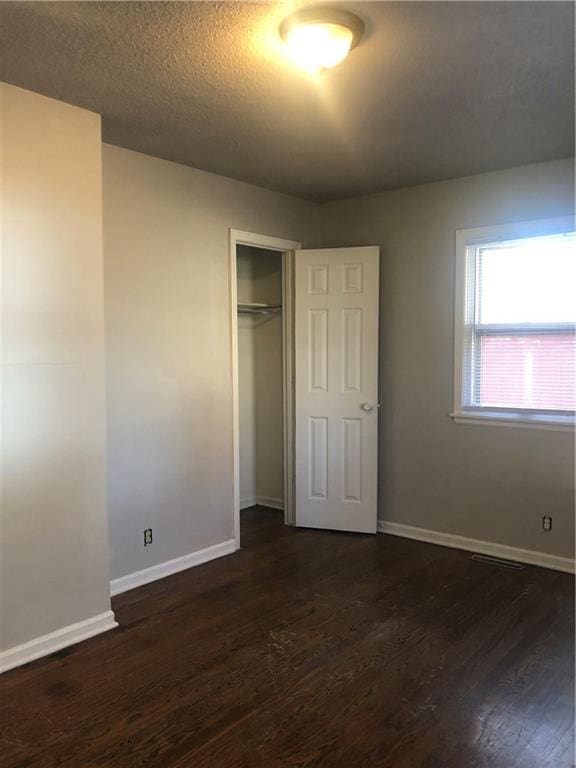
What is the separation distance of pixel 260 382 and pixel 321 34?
3420 mm

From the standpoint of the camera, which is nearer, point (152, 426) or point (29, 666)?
point (29, 666)

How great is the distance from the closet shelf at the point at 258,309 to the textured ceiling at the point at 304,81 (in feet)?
4.22

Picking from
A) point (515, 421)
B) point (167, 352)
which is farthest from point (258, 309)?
point (515, 421)

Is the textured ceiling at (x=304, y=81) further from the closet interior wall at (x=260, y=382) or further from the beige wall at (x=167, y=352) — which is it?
the closet interior wall at (x=260, y=382)

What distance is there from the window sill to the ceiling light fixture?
2520 mm

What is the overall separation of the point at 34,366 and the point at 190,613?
1527 mm

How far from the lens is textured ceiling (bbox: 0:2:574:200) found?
200 centimetres

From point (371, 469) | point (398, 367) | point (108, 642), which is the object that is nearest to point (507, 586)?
point (371, 469)

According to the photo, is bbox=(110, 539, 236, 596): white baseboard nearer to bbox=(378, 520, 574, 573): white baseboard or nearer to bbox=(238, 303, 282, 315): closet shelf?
bbox=(378, 520, 574, 573): white baseboard

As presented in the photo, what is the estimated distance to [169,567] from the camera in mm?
3635

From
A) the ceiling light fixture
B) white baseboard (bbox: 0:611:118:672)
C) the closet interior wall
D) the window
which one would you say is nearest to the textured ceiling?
the ceiling light fixture

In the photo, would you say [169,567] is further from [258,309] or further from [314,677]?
[258,309]

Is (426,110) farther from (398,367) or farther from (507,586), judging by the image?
(507,586)

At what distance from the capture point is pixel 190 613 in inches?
123
